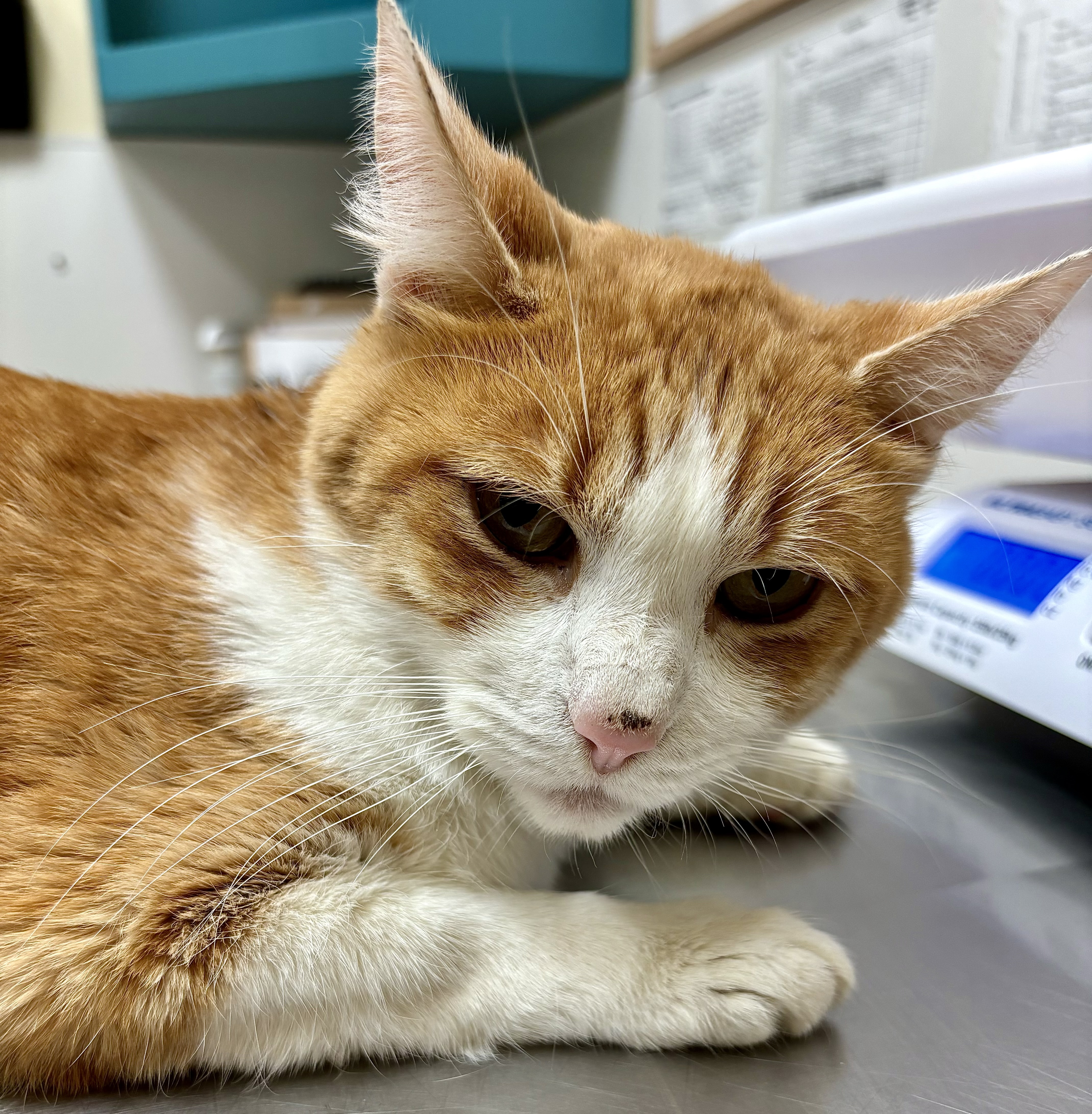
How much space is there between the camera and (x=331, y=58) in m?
2.08

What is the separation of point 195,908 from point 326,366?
21.8 inches

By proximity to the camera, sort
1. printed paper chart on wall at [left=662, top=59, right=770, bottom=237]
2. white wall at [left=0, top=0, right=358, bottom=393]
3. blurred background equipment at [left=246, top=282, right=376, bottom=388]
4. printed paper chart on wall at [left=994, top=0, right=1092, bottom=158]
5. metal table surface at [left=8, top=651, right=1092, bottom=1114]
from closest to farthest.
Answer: metal table surface at [left=8, top=651, right=1092, bottom=1114] < printed paper chart on wall at [left=994, top=0, right=1092, bottom=158] < printed paper chart on wall at [left=662, top=59, right=770, bottom=237] < blurred background equipment at [left=246, top=282, right=376, bottom=388] < white wall at [left=0, top=0, right=358, bottom=393]

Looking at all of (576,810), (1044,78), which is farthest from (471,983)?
(1044,78)

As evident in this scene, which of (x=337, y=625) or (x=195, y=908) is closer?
(x=195, y=908)

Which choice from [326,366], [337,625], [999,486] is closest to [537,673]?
[337,625]

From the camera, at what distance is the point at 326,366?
956mm

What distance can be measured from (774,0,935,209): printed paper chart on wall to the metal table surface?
100 cm

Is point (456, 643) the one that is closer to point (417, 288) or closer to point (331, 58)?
point (417, 288)

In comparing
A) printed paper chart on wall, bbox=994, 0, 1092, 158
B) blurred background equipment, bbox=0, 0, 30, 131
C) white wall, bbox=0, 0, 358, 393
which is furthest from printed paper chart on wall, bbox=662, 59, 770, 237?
blurred background equipment, bbox=0, 0, 30, 131

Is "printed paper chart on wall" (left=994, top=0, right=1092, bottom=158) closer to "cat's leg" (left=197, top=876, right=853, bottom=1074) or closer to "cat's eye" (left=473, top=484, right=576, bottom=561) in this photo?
"cat's eye" (left=473, top=484, right=576, bottom=561)

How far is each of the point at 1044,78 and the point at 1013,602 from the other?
76 centimetres

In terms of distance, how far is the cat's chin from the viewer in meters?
0.69

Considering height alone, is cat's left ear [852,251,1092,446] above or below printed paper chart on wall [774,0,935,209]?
below

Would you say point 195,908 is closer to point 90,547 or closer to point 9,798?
point 9,798
